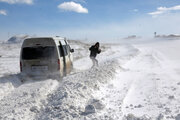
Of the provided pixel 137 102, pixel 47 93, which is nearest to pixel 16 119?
pixel 47 93

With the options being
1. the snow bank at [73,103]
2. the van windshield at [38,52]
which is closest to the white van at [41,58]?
the van windshield at [38,52]

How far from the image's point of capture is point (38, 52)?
10.9 metres

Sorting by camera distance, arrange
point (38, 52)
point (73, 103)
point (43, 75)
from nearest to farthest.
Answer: point (73, 103) → point (43, 75) → point (38, 52)

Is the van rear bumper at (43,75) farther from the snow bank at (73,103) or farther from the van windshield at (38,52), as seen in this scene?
the snow bank at (73,103)

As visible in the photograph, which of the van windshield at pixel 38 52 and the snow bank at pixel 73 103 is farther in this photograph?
the van windshield at pixel 38 52

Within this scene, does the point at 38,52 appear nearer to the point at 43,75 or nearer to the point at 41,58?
the point at 41,58

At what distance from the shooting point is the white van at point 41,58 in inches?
421

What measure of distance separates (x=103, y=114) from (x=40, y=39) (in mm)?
6109

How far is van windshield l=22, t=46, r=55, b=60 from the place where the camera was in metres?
10.8

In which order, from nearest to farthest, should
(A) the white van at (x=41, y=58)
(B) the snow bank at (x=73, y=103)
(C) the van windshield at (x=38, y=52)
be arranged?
(B) the snow bank at (x=73, y=103) < (A) the white van at (x=41, y=58) < (C) the van windshield at (x=38, y=52)

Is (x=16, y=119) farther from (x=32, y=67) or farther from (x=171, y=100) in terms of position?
(x=32, y=67)

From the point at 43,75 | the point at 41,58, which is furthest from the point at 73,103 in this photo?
the point at 41,58

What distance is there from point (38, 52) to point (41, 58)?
13.3 inches

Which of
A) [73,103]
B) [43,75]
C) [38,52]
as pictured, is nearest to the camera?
[73,103]
